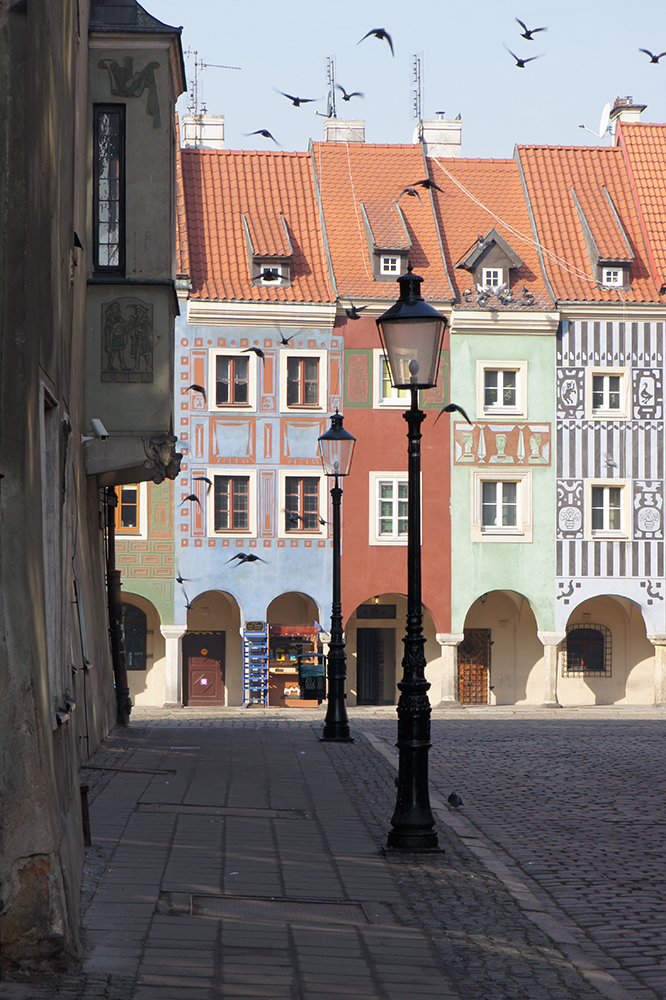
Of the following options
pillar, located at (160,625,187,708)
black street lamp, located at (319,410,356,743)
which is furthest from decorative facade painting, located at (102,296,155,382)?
pillar, located at (160,625,187,708)

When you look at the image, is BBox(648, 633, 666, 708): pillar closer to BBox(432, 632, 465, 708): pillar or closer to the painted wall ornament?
BBox(432, 632, 465, 708): pillar

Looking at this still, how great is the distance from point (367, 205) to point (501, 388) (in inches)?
267

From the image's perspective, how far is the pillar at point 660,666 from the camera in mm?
37906

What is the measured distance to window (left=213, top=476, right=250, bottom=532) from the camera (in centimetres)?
3672

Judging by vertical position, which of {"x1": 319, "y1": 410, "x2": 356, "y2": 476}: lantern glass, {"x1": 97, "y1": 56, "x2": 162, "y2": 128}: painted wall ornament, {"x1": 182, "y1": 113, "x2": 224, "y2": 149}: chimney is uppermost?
{"x1": 182, "y1": 113, "x2": 224, "y2": 149}: chimney

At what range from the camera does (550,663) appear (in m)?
37.9

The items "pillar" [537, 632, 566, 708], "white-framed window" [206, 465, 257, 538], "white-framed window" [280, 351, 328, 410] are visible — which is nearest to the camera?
"white-framed window" [206, 465, 257, 538]

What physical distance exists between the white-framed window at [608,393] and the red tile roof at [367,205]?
4705 mm

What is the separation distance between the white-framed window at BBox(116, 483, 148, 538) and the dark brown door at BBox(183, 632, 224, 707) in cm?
386

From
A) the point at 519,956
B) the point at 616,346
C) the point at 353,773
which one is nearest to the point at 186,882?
the point at 519,956

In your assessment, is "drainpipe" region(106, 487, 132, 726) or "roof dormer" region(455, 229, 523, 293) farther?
"roof dormer" region(455, 229, 523, 293)

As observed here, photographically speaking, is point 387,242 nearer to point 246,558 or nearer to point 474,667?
point 246,558

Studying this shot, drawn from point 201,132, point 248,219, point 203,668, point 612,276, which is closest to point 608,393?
point 612,276

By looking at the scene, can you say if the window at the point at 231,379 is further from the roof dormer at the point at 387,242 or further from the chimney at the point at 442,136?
the chimney at the point at 442,136
